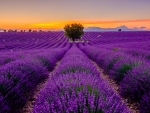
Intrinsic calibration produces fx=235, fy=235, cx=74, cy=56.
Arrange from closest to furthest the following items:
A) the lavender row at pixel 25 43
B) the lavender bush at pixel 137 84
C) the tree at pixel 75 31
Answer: the lavender bush at pixel 137 84 → the lavender row at pixel 25 43 → the tree at pixel 75 31

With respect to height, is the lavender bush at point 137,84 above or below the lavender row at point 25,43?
above

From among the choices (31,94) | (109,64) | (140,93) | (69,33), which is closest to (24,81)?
(31,94)

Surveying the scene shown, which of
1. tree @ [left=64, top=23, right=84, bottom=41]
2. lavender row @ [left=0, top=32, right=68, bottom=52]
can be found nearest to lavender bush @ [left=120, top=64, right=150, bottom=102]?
lavender row @ [left=0, top=32, right=68, bottom=52]

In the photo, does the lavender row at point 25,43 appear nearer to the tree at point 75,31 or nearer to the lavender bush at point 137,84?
the tree at point 75,31

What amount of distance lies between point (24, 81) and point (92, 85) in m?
2.05

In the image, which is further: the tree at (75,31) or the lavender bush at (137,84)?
the tree at (75,31)

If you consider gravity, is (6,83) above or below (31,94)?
above

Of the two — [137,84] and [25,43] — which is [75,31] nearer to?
[25,43]

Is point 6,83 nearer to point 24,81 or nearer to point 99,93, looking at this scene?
point 24,81

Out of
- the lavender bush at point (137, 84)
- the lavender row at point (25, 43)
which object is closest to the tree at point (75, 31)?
the lavender row at point (25, 43)

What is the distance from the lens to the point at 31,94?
19.4ft

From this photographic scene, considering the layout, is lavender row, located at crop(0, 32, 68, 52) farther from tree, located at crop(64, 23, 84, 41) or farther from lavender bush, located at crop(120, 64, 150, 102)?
lavender bush, located at crop(120, 64, 150, 102)

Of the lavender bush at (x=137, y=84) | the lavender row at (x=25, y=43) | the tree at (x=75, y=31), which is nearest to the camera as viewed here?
the lavender bush at (x=137, y=84)

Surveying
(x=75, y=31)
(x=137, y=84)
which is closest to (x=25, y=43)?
(x=75, y=31)
